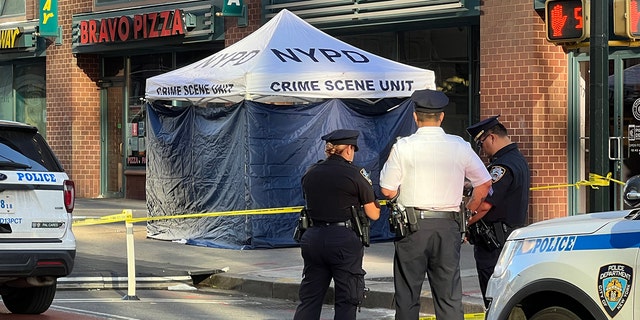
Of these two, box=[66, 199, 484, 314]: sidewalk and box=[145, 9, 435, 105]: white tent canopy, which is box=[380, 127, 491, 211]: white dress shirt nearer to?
box=[66, 199, 484, 314]: sidewalk

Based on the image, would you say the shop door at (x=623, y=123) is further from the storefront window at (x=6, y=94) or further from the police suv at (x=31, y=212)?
the storefront window at (x=6, y=94)

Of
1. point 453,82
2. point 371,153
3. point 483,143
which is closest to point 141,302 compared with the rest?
point 483,143

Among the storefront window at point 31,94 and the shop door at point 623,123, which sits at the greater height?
the storefront window at point 31,94

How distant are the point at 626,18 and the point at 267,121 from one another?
830 cm

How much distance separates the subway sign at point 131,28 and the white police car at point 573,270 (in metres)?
16.0

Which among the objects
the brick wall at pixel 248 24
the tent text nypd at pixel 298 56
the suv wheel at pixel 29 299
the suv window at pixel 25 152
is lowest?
the suv wheel at pixel 29 299

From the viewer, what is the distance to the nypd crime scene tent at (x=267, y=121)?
637 inches

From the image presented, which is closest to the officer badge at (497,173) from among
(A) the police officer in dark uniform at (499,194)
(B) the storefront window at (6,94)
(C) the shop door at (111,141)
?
(A) the police officer in dark uniform at (499,194)

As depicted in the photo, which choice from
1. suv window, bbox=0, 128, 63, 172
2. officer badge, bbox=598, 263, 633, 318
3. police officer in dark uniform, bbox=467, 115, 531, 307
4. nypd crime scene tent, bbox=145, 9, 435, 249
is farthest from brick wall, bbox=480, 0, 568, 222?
officer badge, bbox=598, 263, 633, 318

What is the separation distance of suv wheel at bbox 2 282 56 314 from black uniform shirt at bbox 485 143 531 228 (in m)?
4.08

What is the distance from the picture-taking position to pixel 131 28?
23.6 m

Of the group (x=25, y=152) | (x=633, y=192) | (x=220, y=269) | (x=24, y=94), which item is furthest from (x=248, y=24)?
(x=633, y=192)

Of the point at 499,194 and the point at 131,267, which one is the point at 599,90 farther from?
the point at 131,267

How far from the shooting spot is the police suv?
31.0 feet
